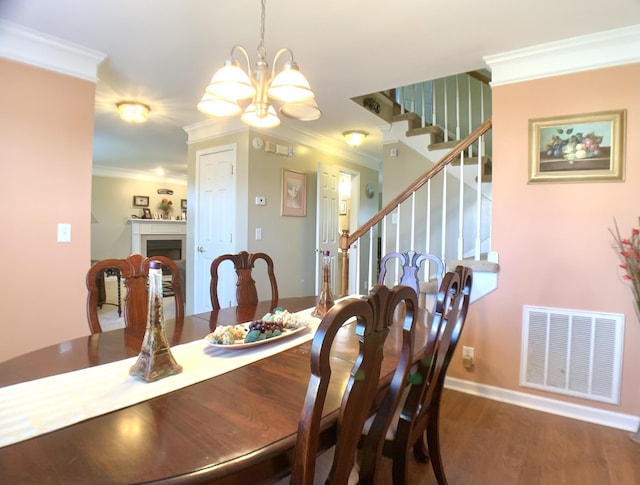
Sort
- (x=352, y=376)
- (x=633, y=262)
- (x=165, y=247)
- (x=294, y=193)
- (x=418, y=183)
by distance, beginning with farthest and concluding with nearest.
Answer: (x=165, y=247) → (x=294, y=193) → (x=418, y=183) → (x=633, y=262) → (x=352, y=376)

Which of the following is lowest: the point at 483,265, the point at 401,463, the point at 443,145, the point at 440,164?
the point at 401,463

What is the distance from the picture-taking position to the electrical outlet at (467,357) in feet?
7.81

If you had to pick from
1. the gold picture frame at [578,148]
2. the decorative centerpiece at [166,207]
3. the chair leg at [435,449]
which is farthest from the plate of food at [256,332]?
the decorative centerpiece at [166,207]

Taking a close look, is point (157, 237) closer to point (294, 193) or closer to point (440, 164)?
point (294, 193)

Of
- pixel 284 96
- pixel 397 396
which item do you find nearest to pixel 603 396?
pixel 397 396

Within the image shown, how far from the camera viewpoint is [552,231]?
214 cm

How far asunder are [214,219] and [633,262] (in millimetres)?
3564

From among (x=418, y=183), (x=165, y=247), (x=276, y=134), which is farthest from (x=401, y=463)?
(x=165, y=247)

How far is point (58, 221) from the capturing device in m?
2.21

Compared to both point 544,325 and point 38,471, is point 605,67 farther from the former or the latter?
point 38,471

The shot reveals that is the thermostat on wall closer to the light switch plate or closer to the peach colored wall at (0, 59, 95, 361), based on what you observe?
the peach colored wall at (0, 59, 95, 361)

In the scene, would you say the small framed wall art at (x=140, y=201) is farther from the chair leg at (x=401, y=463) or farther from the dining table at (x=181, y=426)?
the chair leg at (x=401, y=463)

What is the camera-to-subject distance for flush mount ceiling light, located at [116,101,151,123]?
308 cm

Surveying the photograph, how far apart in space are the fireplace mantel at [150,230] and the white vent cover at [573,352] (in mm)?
6983
